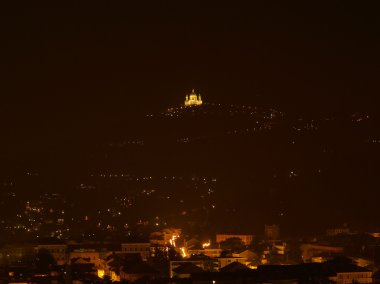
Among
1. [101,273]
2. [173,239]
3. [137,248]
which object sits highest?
[173,239]

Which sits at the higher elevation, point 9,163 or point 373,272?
point 9,163

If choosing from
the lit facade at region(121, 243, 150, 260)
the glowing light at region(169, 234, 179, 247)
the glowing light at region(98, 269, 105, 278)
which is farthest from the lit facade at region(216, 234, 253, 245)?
the glowing light at region(98, 269, 105, 278)

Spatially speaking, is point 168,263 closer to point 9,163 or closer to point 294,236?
point 294,236

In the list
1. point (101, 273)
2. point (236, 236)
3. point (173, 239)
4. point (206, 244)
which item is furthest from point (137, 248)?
point (236, 236)

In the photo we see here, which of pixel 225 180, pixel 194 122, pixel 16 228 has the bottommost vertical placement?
pixel 16 228

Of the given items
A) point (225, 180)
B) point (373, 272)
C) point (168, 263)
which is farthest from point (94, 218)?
point (373, 272)

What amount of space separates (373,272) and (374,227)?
1381cm

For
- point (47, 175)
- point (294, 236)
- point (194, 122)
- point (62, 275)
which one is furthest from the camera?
point (194, 122)

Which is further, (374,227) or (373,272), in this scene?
(374,227)

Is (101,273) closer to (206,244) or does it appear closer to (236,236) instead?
(206,244)

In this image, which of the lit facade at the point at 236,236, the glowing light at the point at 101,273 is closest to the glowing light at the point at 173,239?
the lit facade at the point at 236,236

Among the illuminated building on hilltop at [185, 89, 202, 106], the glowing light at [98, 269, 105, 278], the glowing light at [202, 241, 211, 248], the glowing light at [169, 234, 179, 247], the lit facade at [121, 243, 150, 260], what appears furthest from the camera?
the illuminated building on hilltop at [185, 89, 202, 106]

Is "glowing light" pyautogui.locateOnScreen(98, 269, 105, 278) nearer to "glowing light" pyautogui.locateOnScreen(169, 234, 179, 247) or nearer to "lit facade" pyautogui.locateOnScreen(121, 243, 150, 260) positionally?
"lit facade" pyautogui.locateOnScreen(121, 243, 150, 260)

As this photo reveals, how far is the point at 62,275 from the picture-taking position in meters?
22.0
